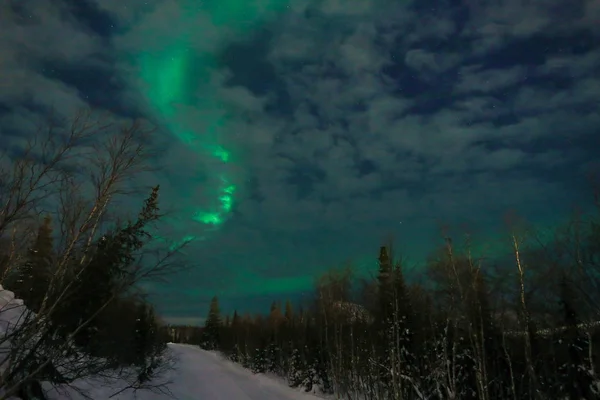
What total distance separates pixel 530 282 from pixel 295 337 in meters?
37.1

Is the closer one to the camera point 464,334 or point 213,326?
point 464,334

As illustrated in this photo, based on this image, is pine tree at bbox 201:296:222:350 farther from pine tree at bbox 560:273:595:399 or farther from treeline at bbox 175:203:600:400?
pine tree at bbox 560:273:595:399

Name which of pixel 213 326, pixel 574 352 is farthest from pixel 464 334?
pixel 213 326

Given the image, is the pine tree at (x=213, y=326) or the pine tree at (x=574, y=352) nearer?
the pine tree at (x=574, y=352)

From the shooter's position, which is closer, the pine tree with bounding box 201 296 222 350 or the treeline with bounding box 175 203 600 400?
the treeline with bounding box 175 203 600 400

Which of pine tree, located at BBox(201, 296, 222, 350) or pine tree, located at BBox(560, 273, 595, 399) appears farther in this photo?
pine tree, located at BBox(201, 296, 222, 350)

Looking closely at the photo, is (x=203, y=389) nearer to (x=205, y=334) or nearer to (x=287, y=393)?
(x=287, y=393)

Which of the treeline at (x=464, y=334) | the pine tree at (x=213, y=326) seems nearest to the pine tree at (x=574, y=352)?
the treeline at (x=464, y=334)

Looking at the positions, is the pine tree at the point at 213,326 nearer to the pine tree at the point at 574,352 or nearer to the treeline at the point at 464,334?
the treeline at the point at 464,334

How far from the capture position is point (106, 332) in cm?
1742

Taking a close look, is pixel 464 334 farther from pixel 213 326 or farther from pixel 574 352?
pixel 213 326

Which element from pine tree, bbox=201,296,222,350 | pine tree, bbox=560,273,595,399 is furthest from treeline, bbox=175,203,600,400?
pine tree, bbox=201,296,222,350

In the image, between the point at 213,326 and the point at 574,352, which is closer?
the point at 574,352

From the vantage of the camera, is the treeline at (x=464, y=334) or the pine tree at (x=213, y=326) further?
the pine tree at (x=213, y=326)
